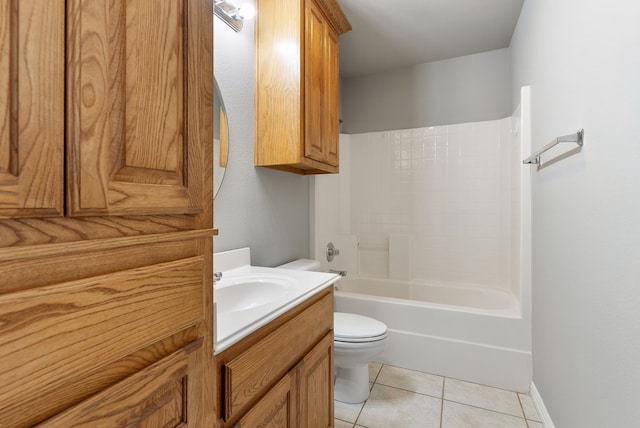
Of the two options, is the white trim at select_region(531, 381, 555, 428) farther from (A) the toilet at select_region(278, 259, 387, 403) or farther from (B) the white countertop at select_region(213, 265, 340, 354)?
(B) the white countertop at select_region(213, 265, 340, 354)

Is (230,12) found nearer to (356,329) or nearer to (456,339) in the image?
(356,329)

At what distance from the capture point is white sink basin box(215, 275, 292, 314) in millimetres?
1282

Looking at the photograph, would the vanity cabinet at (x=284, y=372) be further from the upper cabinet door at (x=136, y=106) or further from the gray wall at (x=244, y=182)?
the gray wall at (x=244, y=182)

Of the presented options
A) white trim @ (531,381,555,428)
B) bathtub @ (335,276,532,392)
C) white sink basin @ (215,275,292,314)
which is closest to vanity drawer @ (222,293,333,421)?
white sink basin @ (215,275,292,314)

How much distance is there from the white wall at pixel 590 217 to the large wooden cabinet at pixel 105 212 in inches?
44.2

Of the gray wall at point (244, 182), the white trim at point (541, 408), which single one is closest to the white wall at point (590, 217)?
the white trim at point (541, 408)

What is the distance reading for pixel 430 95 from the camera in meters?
2.95

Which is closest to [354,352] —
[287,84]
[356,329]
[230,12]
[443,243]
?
[356,329]

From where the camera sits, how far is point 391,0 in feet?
6.77

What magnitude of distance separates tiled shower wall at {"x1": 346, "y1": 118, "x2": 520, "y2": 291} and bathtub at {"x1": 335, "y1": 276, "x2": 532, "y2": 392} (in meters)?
0.49

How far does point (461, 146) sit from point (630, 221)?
2.04 metres

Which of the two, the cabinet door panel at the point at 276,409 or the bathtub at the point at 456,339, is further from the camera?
the bathtub at the point at 456,339

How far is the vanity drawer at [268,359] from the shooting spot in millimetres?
781

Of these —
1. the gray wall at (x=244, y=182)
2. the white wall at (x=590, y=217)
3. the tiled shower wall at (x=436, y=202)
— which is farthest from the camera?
the tiled shower wall at (x=436, y=202)
